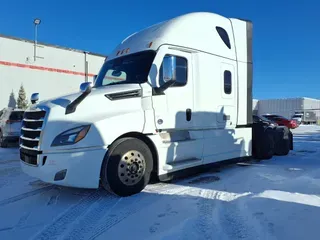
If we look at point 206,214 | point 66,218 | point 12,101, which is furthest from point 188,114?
point 12,101

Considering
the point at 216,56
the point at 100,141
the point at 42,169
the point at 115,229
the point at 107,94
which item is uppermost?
the point at 216,56

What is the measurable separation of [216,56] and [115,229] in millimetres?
4668

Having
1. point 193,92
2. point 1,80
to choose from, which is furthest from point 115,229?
point 1,80

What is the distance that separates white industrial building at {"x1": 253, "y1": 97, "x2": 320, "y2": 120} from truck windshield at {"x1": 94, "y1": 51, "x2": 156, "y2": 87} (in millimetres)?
51455

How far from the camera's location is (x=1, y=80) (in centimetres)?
2034

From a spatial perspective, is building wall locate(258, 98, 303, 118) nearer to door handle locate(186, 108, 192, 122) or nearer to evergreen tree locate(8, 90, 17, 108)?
evergreen tree locate(8, 90, 17, 108)

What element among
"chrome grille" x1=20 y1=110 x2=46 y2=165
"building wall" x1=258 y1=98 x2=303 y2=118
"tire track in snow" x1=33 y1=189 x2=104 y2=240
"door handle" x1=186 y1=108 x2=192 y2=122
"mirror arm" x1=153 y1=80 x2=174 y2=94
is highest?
"building wall" x1=258 y1=98 x2=303 y2=118

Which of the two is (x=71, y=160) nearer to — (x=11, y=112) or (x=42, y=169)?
(x=42, y=169)

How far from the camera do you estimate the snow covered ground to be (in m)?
3.55

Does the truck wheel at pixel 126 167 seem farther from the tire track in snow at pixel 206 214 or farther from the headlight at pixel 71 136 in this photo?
the tire track in snow at pixel 206 214

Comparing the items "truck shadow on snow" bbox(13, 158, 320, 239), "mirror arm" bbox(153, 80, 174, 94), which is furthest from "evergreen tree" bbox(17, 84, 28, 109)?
"mirror arm" bbox(153, 80, 174, 94)

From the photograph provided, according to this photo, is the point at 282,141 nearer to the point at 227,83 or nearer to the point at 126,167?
the point at 227,83

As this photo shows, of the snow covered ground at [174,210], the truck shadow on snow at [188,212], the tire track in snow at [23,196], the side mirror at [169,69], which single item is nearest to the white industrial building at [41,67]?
the snow covered ground at [174,210]

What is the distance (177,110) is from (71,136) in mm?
2230
